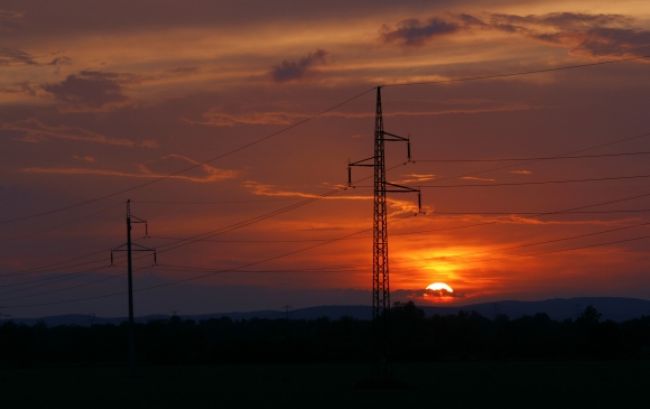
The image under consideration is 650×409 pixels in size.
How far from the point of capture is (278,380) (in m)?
87.8

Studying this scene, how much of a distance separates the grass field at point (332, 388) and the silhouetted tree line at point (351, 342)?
27632 mm

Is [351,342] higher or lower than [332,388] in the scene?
higher

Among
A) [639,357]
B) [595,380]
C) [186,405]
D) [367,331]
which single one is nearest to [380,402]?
[186,405]

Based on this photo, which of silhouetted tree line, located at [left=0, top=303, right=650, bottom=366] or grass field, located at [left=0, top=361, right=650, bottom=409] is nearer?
grass field, located at [left=0, top=361, right=650, bottom=409]

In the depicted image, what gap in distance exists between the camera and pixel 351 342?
145125 mm

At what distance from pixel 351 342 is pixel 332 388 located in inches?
2762

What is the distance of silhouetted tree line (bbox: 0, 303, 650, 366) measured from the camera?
136875 millimetres

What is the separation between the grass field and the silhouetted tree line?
27632 millimetres

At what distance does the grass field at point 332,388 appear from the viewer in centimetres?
6147

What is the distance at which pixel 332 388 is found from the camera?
75.2m

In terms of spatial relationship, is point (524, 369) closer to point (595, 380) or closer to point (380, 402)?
point (595, 380)

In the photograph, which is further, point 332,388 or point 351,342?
point 351,342

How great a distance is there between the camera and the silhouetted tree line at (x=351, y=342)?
137 meters

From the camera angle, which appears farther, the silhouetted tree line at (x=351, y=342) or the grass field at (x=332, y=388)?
the silhouetted tree line at (x=351, y=342)
